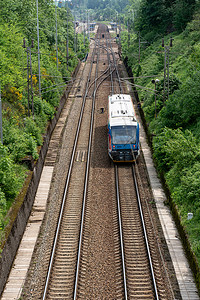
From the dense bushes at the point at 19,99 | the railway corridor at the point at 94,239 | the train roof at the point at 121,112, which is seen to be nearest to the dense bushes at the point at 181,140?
the railway corridor at the point at 94,239

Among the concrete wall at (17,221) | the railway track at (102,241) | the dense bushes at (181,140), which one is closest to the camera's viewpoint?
the railway track at (102,241)

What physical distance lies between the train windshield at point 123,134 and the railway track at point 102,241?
203 cm

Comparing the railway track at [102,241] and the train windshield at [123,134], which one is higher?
the train windshield at [123,134]

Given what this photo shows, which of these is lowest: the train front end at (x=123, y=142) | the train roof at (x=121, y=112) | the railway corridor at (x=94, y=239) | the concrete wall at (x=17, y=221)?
the railway corridor at (x=94, y=239)

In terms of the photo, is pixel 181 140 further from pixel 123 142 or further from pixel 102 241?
pixel 102 241

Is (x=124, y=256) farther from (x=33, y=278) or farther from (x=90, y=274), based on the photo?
(x=33, y=278)

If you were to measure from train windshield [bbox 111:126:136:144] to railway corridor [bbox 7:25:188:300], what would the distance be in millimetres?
2076

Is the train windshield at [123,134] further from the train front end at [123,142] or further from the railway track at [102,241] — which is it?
the railway track at [102,241]

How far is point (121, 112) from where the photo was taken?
31219mm

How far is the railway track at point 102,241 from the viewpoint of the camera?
16.4 metres

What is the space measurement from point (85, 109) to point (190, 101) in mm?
18998

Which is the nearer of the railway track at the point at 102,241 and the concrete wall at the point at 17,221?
the railway track at the point at 102,241

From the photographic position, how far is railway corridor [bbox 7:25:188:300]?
16.5 metres

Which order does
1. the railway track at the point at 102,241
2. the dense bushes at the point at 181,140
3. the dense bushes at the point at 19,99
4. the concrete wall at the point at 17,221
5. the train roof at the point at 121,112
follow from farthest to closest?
1. the train roof at the point at 121,112
2. the dense bushes at the point at 19,99
3. the dense bushes at the point at 181,140
4. the concrete wall at the point at 17,221
5. the railway track at the point at 102,241
